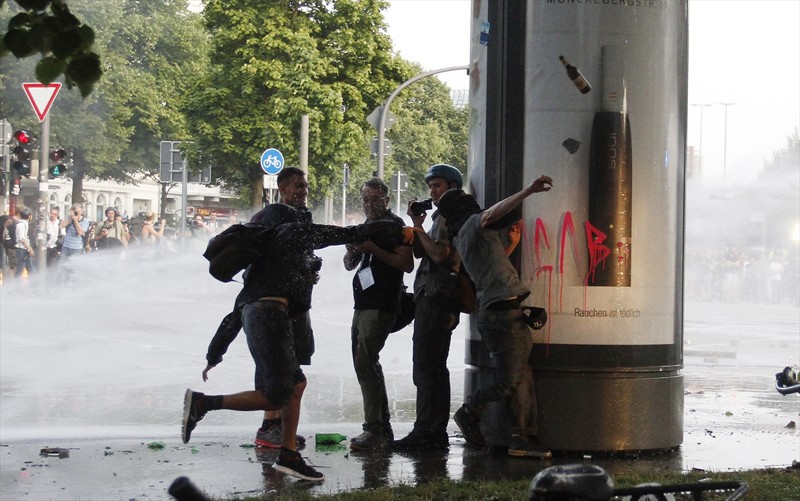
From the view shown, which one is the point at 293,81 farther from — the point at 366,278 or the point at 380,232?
the point at 380,232

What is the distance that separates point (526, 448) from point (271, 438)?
1.79 meters

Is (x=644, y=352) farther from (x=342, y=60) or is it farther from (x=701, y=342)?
(x=342, y=60)

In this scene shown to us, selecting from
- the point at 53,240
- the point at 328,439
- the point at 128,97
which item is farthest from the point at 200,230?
the point at 328,439

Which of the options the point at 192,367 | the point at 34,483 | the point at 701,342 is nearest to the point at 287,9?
the point at 701,342

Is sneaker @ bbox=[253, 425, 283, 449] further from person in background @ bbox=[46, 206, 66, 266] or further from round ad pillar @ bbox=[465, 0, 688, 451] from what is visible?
person in background @ bbox=[46, 206, 66, 266]

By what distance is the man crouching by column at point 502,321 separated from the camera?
7738 mm

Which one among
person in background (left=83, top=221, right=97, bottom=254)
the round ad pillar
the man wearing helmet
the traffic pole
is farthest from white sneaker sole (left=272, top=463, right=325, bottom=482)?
person in background (left=83, top=221, right=97, bottom=254)

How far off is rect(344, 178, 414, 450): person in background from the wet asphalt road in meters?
0.35

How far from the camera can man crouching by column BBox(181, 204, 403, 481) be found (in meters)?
7.14

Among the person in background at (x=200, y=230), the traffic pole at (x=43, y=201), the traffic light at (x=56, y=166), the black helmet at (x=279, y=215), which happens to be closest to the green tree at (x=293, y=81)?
the person in background at (x=200, y=230)

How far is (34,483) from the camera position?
6.93 metres

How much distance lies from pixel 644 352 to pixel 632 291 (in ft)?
1.36

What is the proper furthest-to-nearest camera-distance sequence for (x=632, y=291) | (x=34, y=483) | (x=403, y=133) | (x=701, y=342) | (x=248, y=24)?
(x=403, y=133)
(x=248, y=24)
(x=701, y=342)
(x=632, y=291)
(x=34, y=483)

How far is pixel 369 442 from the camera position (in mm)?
8289
